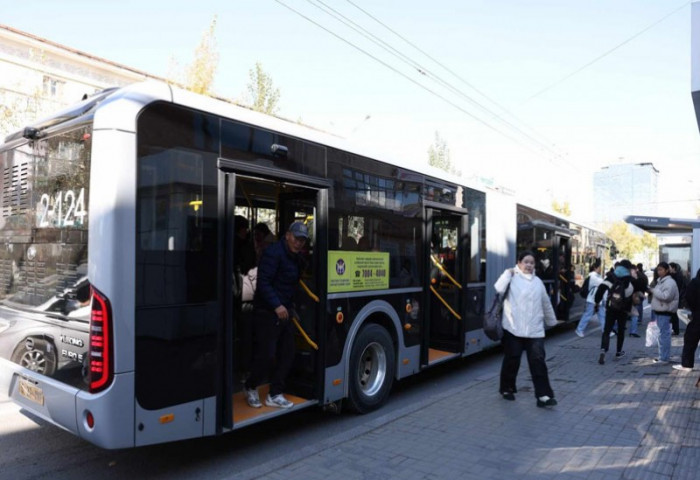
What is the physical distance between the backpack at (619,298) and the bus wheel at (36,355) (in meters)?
8.25

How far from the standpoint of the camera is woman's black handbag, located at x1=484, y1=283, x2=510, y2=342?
6496mm

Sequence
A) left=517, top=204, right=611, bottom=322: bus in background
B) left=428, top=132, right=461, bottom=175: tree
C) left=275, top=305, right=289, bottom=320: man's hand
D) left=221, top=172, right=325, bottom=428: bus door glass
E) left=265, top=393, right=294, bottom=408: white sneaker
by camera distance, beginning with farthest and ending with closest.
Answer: left=428, top=132, right=461, bottom=175: tree
left=517, top=204, right=611, bottom=322: bus in background
left=221, top=172, right=325, bottom=428: bus door glass
left=265, top=393, right=294, bottom=408: white sneaker
left=275, top=305, right=289, bottom=320: man's hand

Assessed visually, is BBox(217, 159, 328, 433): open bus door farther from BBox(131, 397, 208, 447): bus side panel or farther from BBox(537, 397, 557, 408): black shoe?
BBox(537, 397, 557, 408): black shoe

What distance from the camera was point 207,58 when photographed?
15281mm

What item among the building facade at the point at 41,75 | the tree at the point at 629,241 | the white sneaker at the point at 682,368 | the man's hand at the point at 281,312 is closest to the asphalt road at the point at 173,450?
the man's hand at the point at 281,312

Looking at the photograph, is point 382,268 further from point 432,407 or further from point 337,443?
point 337,443

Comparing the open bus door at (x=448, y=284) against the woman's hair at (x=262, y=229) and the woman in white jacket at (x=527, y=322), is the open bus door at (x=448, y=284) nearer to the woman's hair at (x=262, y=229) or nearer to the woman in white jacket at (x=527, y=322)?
the woman in white jacket at (x=527, y=322)

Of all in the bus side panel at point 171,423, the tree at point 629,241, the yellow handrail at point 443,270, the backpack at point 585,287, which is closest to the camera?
the bus side panel at point 171,423

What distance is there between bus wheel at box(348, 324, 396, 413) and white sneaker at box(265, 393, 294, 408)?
2.94 ft

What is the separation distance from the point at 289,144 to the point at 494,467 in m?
3.31

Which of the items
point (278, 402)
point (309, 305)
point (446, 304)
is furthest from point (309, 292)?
point (446, 304)

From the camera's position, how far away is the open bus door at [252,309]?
4.22 meters

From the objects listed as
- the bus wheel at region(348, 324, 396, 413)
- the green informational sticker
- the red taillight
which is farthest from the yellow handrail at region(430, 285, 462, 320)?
the red taillight

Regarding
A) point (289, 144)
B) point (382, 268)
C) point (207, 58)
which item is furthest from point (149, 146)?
point (207, 58)
